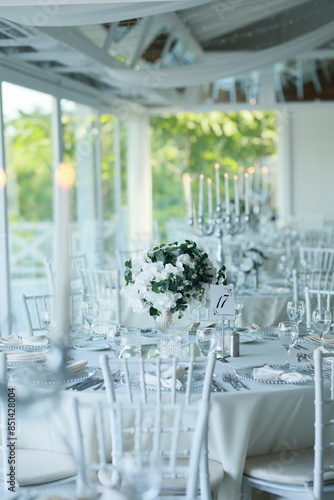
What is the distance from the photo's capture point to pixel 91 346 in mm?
3629

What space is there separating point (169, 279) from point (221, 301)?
0.27 m

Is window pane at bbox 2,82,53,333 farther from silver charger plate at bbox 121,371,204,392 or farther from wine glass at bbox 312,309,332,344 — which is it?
silver charger plate at bbox 121,371,204,392

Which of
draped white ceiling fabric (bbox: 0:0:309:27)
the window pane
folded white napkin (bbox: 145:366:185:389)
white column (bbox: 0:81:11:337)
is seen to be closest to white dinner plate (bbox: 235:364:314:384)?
folded white napkin (bbox: 145:366:185:389)

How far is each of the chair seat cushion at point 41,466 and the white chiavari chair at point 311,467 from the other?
2.21ft

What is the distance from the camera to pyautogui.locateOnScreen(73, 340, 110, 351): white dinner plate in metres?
3.57

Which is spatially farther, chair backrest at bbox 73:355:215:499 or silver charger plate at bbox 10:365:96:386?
silver charger plate at bbox 10:365:96:386

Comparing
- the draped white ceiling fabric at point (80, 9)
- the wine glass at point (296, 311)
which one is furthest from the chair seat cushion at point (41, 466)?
the draped white ceiling fabric at point (80, 9)

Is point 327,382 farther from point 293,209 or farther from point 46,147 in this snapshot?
point 46,147

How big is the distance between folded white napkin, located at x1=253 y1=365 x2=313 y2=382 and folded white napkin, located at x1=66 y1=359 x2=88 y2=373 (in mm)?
700

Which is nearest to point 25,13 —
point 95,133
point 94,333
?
point 94,333

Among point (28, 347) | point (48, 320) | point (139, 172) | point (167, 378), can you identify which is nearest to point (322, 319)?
point (167, 378)

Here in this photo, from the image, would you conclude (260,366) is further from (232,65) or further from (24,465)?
(232,65)

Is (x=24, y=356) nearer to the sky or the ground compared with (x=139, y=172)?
nearer to the ground

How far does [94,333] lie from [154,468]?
1758mm
